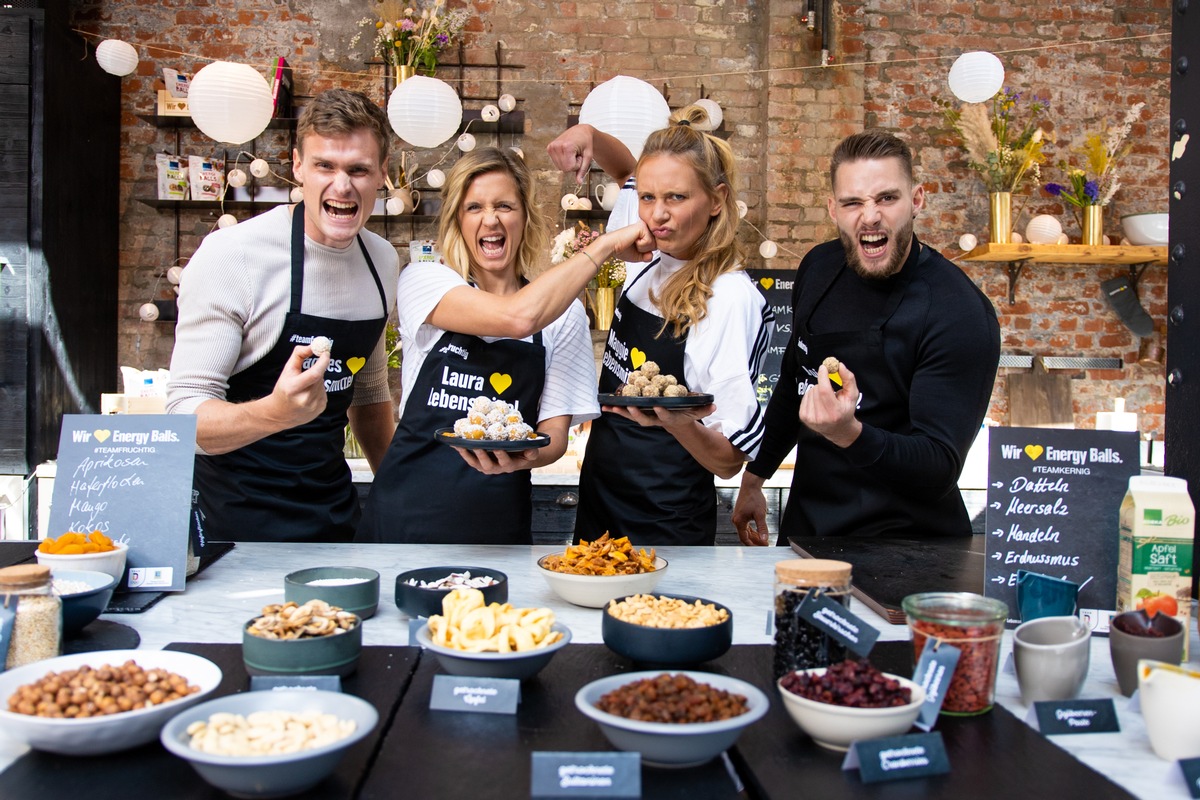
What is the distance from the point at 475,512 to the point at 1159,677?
1.49 m

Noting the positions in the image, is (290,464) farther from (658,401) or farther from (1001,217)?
(1001,217)

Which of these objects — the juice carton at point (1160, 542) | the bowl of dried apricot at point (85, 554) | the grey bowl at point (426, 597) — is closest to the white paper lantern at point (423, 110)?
the bowl of dried apricot at point (85, 554)

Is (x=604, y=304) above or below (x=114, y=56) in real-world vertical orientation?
below

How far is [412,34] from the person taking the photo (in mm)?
4824

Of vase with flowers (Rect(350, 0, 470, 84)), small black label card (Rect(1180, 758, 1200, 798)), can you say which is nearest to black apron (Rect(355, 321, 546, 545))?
small black label card (Rect(1180, 758, 1200, 798))

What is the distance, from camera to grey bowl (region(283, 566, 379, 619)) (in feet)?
4.70

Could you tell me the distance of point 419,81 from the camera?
4.06 meters

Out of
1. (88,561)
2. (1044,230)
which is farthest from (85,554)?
(1044,230)

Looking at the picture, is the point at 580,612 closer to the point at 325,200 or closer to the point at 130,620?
the point at 130,620

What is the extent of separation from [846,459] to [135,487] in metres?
1.46

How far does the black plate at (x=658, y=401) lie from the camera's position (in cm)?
191

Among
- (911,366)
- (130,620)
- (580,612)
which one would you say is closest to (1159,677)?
(580,612)

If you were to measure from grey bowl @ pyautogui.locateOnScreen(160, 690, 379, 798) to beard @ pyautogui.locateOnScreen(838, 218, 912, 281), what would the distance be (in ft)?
5.17

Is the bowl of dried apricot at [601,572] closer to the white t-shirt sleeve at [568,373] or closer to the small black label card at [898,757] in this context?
the small black label card at [898,757]
